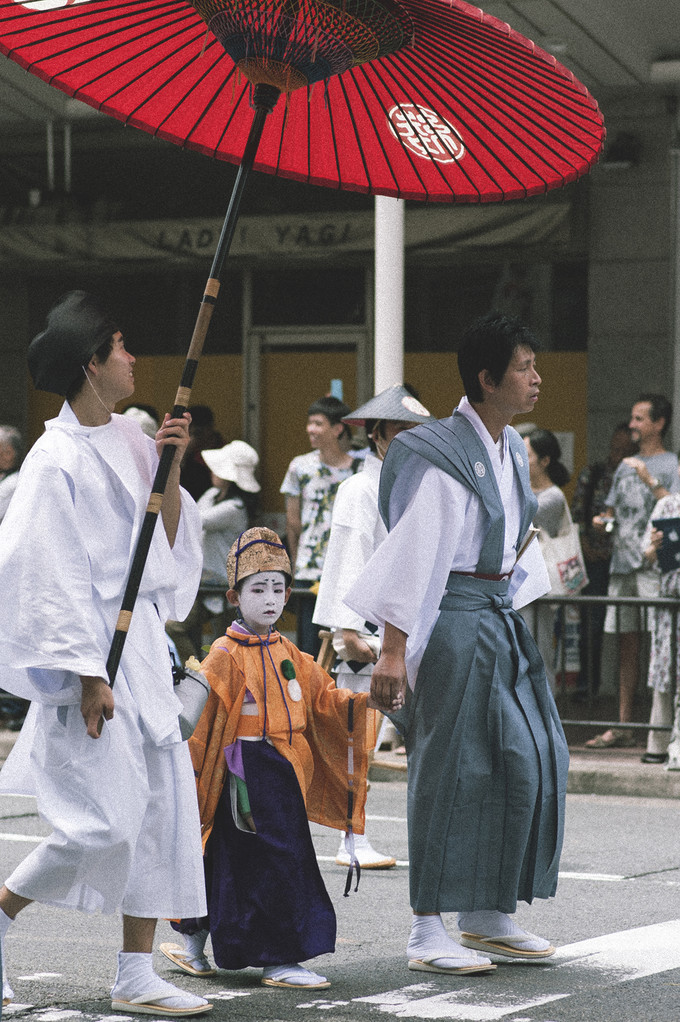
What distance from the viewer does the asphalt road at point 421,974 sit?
430cm

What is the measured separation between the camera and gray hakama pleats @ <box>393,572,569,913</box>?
471 centimetres

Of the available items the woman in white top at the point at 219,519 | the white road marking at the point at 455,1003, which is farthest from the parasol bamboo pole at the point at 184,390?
the woman in white top at the point at 219,519

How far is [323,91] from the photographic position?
4.86 m

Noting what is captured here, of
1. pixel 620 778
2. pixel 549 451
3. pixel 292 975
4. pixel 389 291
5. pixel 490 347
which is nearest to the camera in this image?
pixel 292 975

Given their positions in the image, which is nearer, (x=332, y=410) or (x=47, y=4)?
(x=47, y=4)

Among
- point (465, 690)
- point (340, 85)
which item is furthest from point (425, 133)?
point (465, 690)

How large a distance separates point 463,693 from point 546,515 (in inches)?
197

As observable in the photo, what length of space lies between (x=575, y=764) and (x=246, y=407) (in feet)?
18.6

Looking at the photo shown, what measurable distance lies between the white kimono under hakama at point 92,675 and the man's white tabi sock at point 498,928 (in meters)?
1.06

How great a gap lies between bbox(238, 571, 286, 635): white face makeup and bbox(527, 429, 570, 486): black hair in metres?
4.97

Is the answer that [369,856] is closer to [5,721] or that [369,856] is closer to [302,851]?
[302,851]

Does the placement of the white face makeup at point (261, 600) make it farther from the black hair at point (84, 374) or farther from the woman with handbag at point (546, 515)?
the woman with handbag at point (546, 515)

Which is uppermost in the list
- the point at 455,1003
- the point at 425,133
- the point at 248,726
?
the point at 425,133

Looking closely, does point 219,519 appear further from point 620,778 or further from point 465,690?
point 465,690
